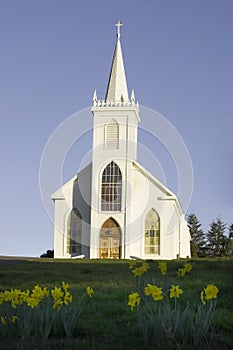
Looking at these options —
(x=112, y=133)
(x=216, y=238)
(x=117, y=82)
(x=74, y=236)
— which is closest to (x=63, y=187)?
(x=74, y=236)

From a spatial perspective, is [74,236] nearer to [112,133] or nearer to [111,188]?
[111,188]

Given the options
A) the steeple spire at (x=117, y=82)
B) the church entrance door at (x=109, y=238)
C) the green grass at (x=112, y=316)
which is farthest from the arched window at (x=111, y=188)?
the green grass at (x=112, y=316)

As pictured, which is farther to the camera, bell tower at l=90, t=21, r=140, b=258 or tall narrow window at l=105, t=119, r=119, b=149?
tall narrow window at l=105, t=119, r=119, b=149

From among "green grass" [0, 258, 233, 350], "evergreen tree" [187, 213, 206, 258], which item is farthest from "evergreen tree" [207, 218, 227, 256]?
"green grass" [0, 258, 233, 350]

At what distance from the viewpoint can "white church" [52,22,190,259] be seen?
128 feet

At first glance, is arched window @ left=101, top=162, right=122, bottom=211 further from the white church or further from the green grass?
the green grass

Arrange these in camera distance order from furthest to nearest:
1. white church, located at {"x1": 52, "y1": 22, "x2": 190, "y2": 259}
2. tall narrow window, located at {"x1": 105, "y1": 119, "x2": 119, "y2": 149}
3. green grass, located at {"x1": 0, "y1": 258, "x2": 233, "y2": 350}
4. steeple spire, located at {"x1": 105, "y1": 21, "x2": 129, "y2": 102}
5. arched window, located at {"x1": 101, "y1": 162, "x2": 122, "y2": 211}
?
steeple spire, located at {"x1": 105, "y1": 21, "x2": 129, "y2": 102} < tall narrow window, located at {"x1": 105, "y1": 119, "x2": 119, "y2": 149} < arched window, located at {"x1": 101, "y1": 162, "x2": 122, "y2": 211} < white church, located at {"x1": 52, "y1": 22, "x2": 190, "y2": 259} < green grass, located at {"x1": 0, "y1": 258, "x2": 233, "y2": 350}

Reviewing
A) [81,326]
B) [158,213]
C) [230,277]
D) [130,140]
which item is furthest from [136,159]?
[81,326]

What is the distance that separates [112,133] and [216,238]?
28.7 meters

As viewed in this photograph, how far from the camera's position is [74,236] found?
3991 cm

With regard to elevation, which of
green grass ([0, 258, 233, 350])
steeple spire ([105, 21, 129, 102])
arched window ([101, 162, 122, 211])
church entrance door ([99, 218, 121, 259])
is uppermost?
steeple spire ([105, 21, 129, 102])

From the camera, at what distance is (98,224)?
39.1m

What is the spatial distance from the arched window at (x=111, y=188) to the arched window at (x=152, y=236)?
7.07 feet

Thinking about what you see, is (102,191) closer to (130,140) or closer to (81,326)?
(130,140)
